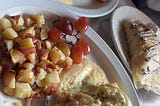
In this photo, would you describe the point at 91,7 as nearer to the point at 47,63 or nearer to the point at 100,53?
the point at 100,53

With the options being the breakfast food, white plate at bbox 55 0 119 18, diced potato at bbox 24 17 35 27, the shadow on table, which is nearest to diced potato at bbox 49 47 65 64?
the breakfast food

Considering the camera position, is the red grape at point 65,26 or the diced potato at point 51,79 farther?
the red grape at point 65,26

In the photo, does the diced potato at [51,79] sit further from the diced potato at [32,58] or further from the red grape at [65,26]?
the red grape at [65,26]

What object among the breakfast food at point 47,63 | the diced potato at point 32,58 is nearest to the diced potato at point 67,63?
the breakfast food at point 47,63

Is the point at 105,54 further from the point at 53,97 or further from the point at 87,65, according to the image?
the point at 53,97

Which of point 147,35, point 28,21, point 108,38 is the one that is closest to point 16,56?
point 28,21

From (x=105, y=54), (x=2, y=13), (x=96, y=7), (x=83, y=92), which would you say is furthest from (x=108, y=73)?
(x=2, y=13)
